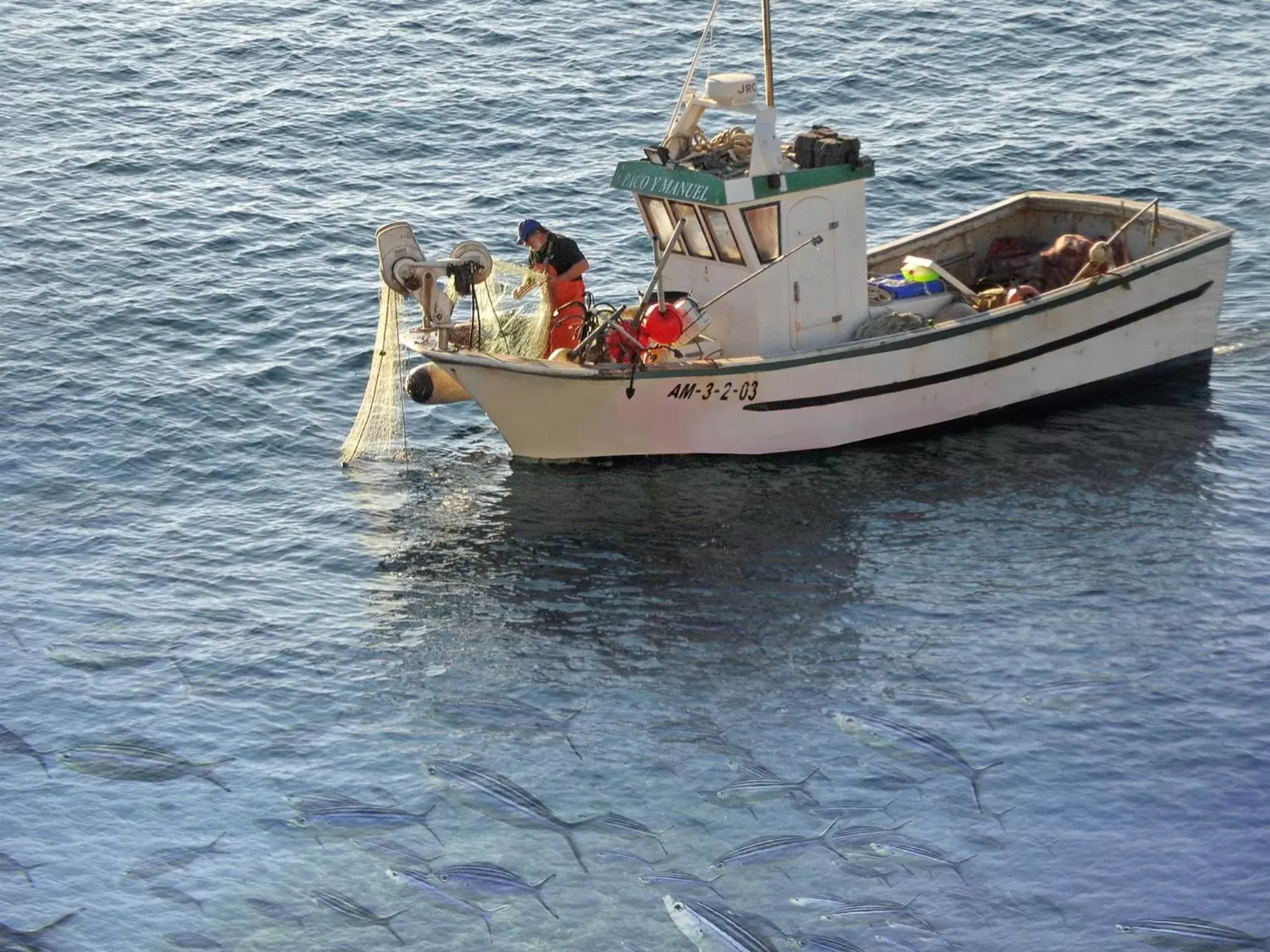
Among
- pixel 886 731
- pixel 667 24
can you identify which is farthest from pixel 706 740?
pixel 667 24

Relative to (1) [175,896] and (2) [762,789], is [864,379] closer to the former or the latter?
(2) [762,789]

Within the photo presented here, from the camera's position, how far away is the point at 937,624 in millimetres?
16281

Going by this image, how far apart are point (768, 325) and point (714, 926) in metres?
8.82

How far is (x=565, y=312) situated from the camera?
19.6 metres

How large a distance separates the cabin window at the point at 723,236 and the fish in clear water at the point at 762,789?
7.36 m

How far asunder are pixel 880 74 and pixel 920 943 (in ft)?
74.9

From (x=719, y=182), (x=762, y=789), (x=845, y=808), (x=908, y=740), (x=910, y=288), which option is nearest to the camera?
(x=845, y=808)

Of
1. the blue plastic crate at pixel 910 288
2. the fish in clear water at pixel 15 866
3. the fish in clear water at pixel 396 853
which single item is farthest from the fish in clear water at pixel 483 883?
the blue plastic crate at pixel 910 288

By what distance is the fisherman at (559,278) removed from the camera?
19.5 metres

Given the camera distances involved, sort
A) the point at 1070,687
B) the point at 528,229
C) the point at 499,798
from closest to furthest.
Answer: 1. the point at 499,798
2. the point at 1070,687
3. the point at 528,229

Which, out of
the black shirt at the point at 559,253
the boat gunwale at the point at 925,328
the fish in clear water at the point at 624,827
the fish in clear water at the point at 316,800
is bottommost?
the fish in clear water at the point at 624,827

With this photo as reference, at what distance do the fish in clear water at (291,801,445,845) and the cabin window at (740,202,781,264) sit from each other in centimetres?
829

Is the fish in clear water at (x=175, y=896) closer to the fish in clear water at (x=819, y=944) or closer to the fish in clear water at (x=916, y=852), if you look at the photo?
the fish in clear water at (x=819, y=944)

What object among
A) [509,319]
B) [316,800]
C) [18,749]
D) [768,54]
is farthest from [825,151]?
[18,749]
